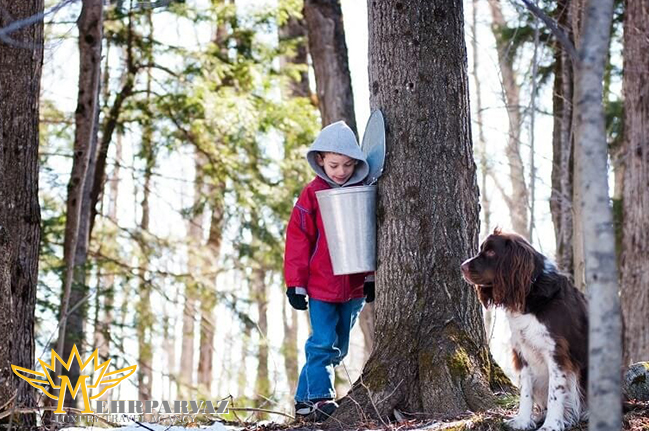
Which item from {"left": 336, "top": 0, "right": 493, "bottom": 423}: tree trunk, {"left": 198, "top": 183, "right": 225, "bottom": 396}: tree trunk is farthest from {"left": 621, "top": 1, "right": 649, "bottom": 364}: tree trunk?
{"left": 336, "top": 0, "right": 493, "bottom": 423}: tree trunk

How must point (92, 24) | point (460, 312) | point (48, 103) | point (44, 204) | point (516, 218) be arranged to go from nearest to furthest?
point (460, 312), point (92, 24), point (44, 204), point (48, 103), point (516, 218)

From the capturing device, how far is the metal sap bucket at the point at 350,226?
588 cm

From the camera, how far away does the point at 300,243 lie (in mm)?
6117

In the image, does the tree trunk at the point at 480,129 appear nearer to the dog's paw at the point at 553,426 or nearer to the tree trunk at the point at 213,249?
the tree trunk at the point at 213,249

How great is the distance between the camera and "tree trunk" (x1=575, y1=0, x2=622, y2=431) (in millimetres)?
3682

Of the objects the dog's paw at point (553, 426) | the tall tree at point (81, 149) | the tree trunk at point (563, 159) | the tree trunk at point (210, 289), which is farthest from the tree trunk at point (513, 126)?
the dog's paw at point (553, 426)

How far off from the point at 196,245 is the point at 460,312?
33.8 ft

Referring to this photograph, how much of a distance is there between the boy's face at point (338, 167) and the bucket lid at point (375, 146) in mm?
120

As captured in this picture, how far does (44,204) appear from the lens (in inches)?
533

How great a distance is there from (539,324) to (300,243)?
1.84 m

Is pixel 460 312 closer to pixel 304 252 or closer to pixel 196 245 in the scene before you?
pixel 304 252

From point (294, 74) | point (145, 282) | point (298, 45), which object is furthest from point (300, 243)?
point (298, 45)

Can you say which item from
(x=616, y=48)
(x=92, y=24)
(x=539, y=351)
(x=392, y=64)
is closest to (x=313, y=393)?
(x=539, y=351)

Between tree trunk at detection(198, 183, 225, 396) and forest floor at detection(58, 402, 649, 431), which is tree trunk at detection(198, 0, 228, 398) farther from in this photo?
forest floor at detection(58, 402, 649, 431)
